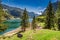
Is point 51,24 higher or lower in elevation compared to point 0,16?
lower

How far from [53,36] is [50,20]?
112 feet

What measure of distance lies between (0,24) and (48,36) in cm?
1359

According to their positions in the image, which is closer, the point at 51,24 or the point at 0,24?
the point at 0,24

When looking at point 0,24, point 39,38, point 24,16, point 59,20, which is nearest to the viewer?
point 0,24

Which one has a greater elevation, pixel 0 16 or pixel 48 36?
pixel 0 16

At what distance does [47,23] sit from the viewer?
7506 cm

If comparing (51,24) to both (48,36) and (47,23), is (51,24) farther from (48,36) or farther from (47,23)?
(48,36)

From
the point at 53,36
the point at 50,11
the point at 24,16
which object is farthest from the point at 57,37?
the point at 24,16

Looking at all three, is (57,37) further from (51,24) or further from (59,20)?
(51,24)

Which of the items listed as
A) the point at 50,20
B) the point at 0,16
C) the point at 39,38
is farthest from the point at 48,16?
the point at 0,16

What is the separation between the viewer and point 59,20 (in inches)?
2379

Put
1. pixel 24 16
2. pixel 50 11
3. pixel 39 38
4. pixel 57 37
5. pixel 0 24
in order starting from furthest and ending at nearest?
1. pixel 24 16
2. pixel 50 11
3. pixel 39 38
4. pixel 57 37
5. pixel 0 24

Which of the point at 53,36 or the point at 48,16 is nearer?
the point at 53,36

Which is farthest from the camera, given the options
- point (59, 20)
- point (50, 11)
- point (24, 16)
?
point (24, 16)
